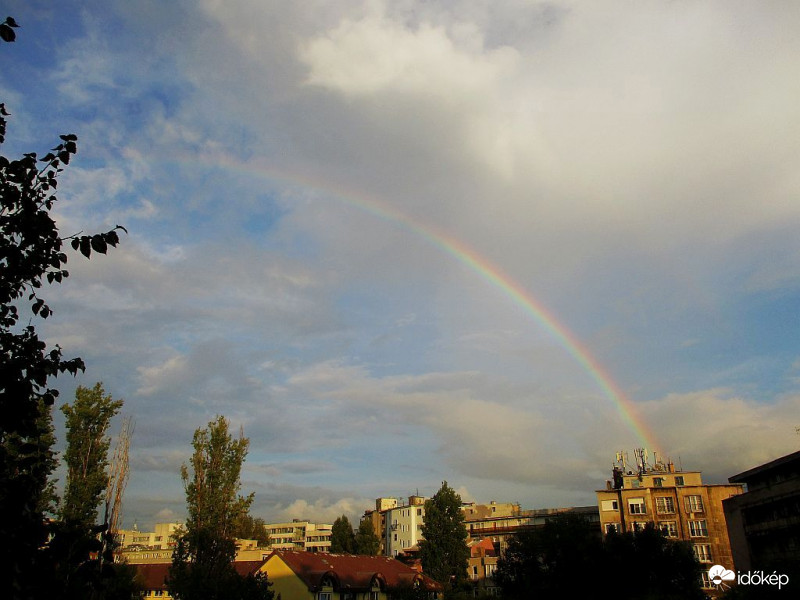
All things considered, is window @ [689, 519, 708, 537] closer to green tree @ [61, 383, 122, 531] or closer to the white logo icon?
the white logo icon

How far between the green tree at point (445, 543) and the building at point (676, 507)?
74.0 feet

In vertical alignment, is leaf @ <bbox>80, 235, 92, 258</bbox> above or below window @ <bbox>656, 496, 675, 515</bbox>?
above

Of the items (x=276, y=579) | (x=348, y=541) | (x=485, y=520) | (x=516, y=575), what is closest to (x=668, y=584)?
(x=516, y=575)

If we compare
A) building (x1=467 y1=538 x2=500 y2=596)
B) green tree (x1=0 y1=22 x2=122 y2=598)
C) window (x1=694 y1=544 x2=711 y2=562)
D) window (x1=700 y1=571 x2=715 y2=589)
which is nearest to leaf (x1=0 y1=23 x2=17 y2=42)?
green tree (x1=0 y1=22 x2=122 y2=598)

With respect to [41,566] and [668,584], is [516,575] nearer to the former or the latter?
[668,584]

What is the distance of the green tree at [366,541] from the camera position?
108519 millimetres

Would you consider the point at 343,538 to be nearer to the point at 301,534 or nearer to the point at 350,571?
the point at 350,571

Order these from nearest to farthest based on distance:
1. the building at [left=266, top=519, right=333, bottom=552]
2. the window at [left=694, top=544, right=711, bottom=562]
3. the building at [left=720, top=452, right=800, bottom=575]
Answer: the building at [left=720, top=452, right=800, bottom=575], the window at [left=694, top=544, right=711, bottom=562], the building at [left=266, top=519, right=333, bottom=552]

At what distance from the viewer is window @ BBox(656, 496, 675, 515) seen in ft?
298

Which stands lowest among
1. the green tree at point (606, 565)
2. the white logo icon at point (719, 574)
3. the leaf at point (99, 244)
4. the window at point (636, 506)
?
the white logo icon at point (719, 574)

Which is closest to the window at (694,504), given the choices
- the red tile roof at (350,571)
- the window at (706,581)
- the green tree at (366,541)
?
the window at (706,581)

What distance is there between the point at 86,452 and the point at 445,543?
61114 millimetres

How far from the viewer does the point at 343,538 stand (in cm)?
11131

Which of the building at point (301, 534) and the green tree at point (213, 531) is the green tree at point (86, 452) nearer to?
the green tree at point (213, 531)
